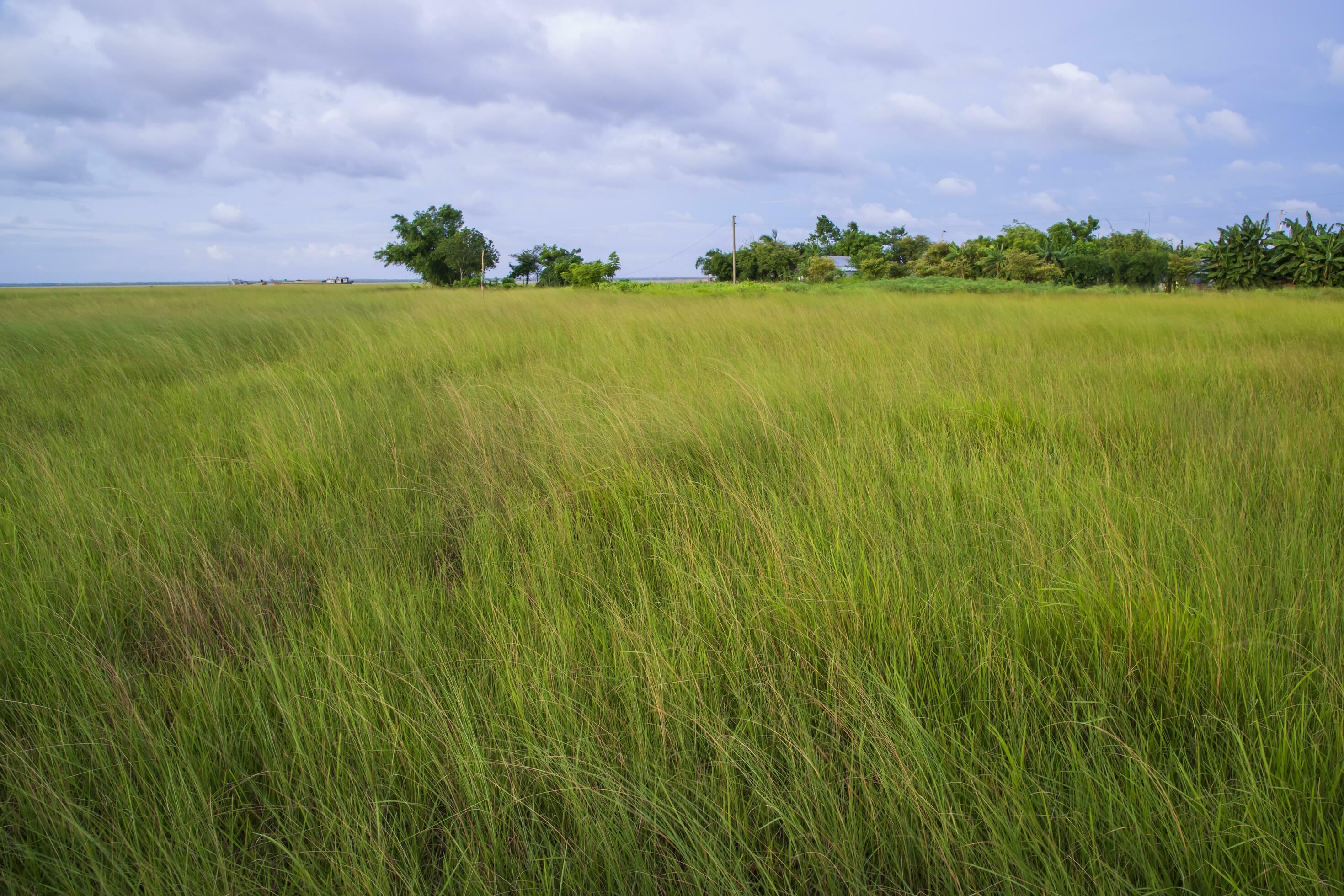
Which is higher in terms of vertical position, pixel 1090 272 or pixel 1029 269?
pixel 1029 269

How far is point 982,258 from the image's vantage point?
35.7 metres

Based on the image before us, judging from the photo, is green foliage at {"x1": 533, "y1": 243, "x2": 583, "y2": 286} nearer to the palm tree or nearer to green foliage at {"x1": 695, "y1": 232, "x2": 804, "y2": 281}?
green foliage at {"x1": 695, "y1": 232, "x2": 804, "y2": 281}

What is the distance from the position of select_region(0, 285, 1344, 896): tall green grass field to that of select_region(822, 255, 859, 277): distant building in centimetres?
4514

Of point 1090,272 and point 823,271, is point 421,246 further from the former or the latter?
point 1090,272

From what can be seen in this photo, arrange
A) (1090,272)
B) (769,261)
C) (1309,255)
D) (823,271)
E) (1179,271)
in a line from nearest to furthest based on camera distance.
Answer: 1. (1309,255)
2. (1179,271)
3. (1090,272)
4. (823,271)
5. (769,261)

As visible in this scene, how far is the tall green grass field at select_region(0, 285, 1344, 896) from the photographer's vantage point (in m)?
0.90

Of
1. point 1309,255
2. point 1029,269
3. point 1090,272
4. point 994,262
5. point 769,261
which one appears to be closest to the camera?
point 1309,255

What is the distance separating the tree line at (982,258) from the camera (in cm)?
2128

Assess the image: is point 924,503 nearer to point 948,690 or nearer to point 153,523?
point 948,690

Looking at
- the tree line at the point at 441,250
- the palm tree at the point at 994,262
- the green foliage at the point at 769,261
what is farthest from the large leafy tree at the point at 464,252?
the palm tree at the point at 994,262

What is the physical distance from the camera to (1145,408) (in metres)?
3.05

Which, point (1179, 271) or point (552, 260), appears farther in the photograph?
point (552, 260)

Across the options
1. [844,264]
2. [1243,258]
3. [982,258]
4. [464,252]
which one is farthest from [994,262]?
[464,252]

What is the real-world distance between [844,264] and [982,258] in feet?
62.6
